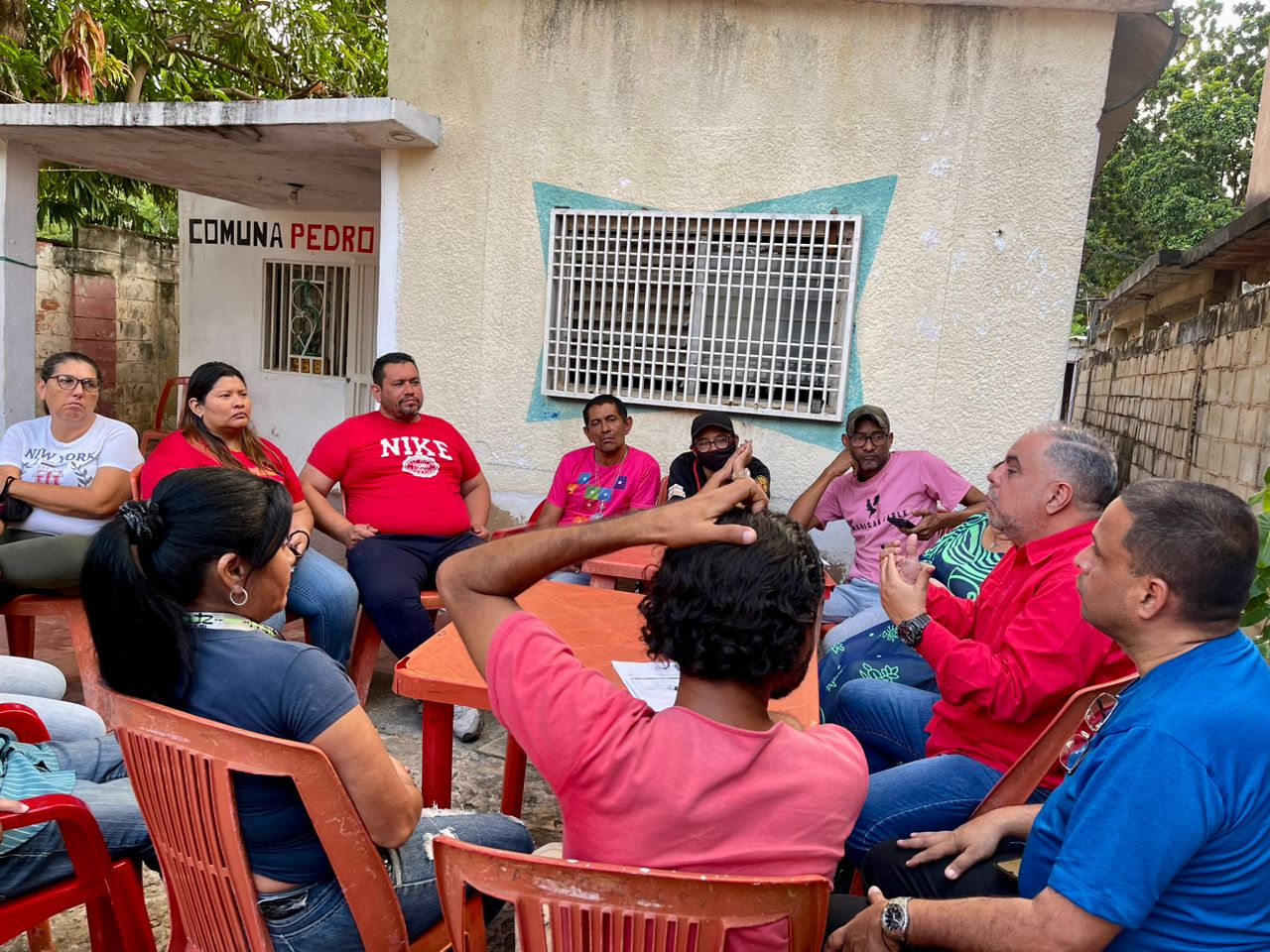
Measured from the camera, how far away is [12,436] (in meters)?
3.82

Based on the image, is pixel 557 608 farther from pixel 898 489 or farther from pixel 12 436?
pixel 12 436

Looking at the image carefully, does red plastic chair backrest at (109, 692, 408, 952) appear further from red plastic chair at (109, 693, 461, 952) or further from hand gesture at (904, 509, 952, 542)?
hand gesture at (904, 509, 952, 542)

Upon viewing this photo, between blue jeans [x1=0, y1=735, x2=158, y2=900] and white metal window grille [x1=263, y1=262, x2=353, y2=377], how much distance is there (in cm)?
695

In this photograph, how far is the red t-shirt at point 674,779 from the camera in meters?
1.33

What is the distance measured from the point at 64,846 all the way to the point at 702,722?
4.42 ft

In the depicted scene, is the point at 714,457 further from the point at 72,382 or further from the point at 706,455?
the point at 72,382

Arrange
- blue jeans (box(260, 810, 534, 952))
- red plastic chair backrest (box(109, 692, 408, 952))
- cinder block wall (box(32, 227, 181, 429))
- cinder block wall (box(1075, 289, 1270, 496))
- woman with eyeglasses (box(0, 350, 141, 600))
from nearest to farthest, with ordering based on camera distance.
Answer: red plastic chair backrest (box(109, 692, 408, 952))
blue jeans (box(260, 810, 534, 952))
woman with eyeglasses (box(0, 350, 141, 600))
cinder block wall (box(1075, 289, 1270, 496))
cinder block wall (box(32, 227, 181, 429))

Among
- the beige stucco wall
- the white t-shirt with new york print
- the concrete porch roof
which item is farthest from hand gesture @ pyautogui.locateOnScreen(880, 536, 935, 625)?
the concrete porch roof

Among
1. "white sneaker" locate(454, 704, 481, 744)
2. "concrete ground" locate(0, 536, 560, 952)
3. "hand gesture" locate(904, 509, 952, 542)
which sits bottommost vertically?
"concrete ground" locate(0, 536, 560, 952)

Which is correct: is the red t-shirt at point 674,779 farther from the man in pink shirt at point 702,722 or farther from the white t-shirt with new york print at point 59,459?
the white t-shirt with new york print at point 59,459

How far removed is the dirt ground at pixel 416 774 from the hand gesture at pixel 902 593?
133cm

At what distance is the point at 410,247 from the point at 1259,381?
464cm

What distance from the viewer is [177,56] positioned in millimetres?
9406

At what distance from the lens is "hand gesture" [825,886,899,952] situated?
1554 mm
